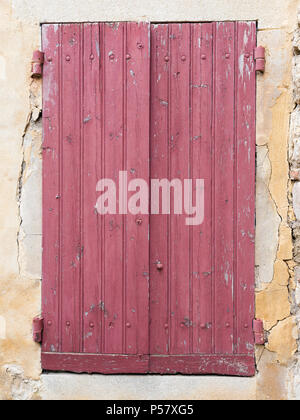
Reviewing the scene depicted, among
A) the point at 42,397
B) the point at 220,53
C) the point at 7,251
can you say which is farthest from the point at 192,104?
the point at 42,397

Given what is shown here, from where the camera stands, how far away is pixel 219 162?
2428 mm

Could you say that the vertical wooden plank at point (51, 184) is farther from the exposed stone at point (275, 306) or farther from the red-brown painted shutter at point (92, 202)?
the exposed stone at point (275, 306)

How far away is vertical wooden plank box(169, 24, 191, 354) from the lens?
7.96 ft

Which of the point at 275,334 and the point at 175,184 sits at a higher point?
the point at 175,184

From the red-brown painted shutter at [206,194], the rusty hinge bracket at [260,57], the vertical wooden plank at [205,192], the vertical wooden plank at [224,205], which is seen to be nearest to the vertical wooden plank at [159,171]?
the red-brown painted shutter at [206,194]

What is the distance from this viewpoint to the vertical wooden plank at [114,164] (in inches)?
95.3

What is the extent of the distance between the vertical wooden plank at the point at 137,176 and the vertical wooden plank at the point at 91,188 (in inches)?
8.0

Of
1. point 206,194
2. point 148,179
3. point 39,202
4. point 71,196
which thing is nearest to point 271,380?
point 206,194

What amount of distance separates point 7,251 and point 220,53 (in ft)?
6.46

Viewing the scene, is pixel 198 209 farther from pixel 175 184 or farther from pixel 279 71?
pixel 279 71

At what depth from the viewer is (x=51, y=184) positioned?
2.46 meters

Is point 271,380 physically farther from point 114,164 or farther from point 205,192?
point 114,164
